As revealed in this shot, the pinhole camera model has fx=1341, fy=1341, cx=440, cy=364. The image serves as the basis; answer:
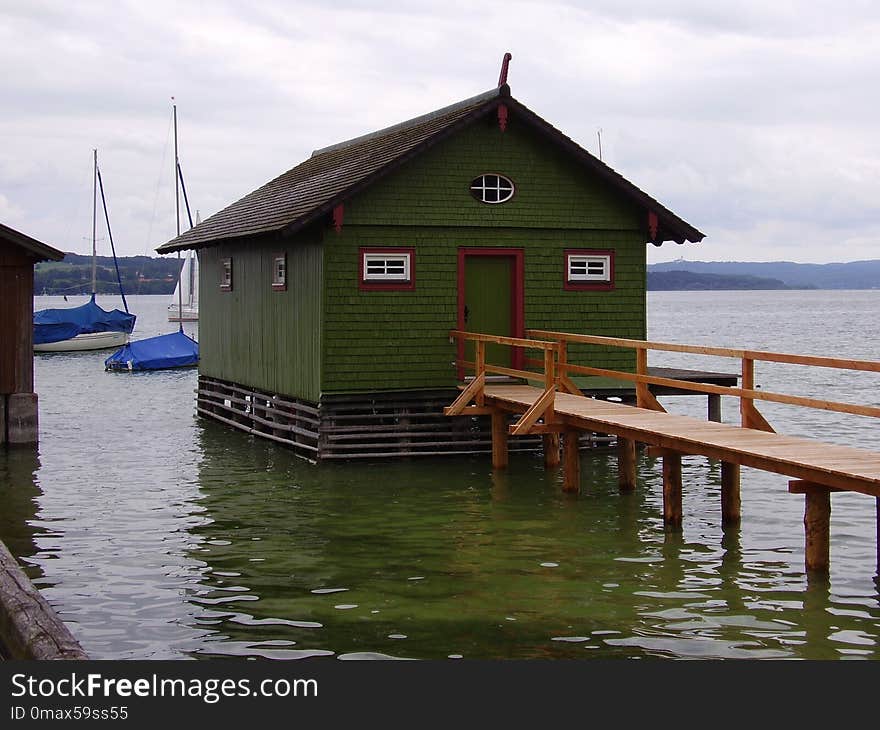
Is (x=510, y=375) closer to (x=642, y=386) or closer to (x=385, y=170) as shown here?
(x=642, y=386)

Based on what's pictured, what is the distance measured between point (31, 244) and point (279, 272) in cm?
425

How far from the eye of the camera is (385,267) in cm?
2119

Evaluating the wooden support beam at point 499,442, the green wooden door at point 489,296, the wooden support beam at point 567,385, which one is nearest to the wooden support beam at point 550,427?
the wooden support beam at point 567,385

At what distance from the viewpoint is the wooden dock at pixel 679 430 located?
1284cm

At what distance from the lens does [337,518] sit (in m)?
16.5

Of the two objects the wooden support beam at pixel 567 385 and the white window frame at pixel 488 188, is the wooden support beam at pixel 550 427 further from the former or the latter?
the white window frame at pixel 488 188

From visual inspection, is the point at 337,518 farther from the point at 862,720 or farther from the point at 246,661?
the point at 862,720

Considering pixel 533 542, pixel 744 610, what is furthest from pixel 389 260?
pixel 744 610

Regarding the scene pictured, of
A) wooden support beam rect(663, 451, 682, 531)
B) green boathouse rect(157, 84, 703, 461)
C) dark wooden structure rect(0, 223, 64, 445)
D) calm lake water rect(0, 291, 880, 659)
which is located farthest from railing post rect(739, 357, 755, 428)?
dark wooden structure rect(0, 223, 64, 445)

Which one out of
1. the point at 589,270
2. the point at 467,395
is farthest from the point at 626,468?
the point at 589,270

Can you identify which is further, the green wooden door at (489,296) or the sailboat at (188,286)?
the sailboat at (188,286)

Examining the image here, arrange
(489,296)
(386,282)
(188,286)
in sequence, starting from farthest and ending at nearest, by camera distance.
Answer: (188,286) < (489,296) < (386,282)

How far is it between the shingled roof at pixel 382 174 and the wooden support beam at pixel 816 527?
9.59 meters

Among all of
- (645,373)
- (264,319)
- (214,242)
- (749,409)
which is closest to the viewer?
(749,409)
